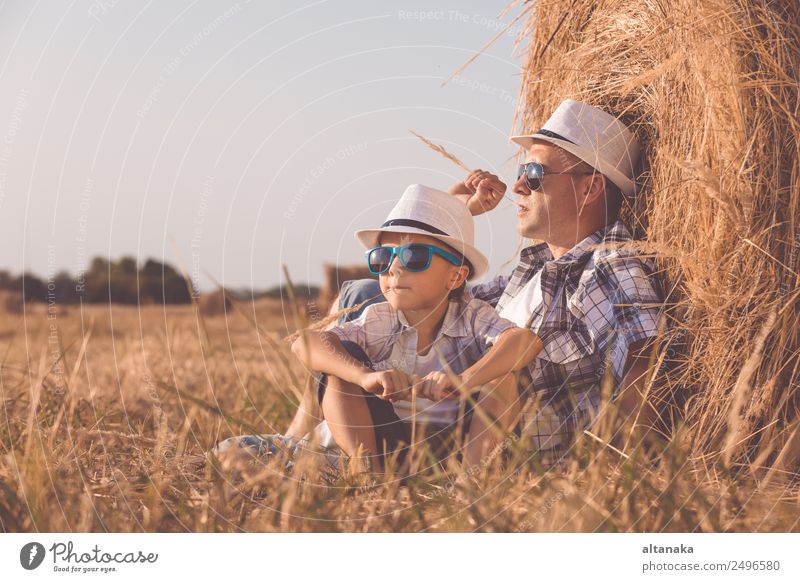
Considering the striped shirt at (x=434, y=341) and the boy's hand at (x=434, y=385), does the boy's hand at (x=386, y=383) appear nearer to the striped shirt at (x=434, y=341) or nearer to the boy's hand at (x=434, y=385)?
the boy's hand at (x=434, y=385)

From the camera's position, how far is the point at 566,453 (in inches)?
124

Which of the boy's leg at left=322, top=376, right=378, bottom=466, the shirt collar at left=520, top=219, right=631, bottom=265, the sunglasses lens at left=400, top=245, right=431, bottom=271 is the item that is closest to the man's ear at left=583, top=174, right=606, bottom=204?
the shirt collar at left=520, top=219, right=631, bottom=265

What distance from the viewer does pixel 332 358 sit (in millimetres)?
3133

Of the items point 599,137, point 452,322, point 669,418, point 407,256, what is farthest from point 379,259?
point 669,418

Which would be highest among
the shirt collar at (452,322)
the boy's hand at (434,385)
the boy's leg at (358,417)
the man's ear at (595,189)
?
the man's ear at (595,189)

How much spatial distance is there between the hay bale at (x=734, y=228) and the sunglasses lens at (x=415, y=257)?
0.79 metres

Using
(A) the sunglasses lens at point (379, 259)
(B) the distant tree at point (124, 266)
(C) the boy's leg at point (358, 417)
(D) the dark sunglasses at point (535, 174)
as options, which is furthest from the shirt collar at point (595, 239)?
(B) the distant tree at point (124, 266)

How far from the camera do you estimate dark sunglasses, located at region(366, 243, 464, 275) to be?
3.27 meters

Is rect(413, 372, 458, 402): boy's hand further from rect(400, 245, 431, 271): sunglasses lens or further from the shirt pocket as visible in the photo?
the shirt pocket

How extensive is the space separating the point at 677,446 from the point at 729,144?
40.9 inches

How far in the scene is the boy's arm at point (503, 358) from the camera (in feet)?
9.93

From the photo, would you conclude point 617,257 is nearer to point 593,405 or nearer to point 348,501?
point 593,405

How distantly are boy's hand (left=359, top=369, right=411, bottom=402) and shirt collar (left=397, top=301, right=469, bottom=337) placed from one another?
368mm

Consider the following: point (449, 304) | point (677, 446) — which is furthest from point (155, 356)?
point (677, 446)
